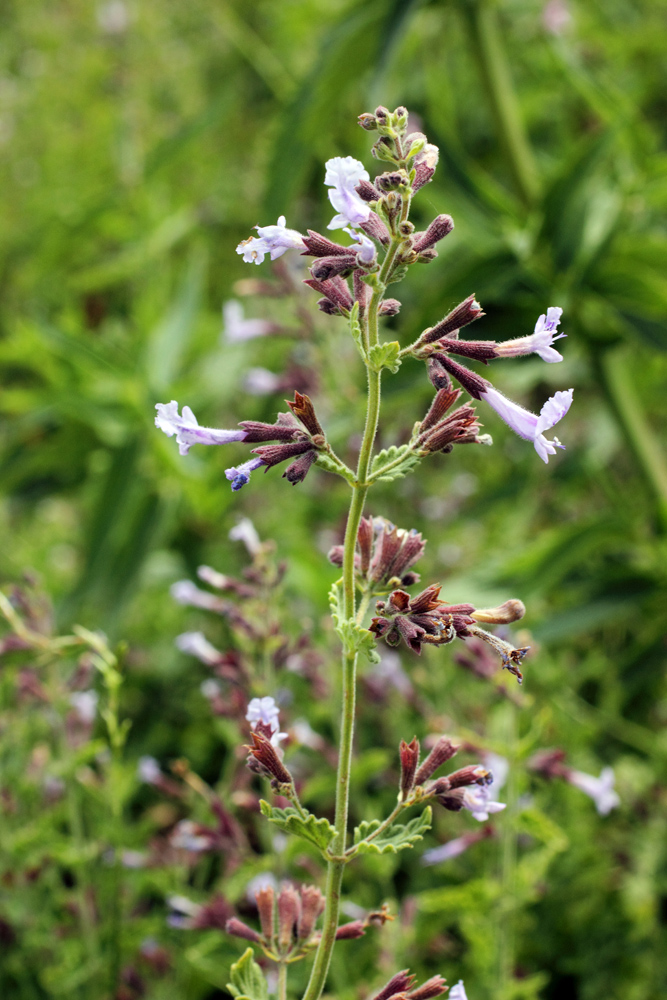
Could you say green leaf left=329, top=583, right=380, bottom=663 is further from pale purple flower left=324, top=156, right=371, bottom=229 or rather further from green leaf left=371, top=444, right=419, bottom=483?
pale purple flower left=324, top=156, right=371, bottom=229

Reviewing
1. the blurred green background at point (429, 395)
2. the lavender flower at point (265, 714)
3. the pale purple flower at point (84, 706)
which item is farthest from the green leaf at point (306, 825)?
the pale purple flower at point (84, 706)

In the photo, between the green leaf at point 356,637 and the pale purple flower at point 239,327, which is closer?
the green leaf at point 356,637

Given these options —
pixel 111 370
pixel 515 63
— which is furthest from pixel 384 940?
pixel 515 63

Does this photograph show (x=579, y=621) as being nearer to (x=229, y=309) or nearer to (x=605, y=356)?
(x=605, y=356)

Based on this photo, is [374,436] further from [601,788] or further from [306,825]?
[601,788]

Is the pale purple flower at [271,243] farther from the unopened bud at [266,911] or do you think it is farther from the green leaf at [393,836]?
the unopened bud at [266,911]

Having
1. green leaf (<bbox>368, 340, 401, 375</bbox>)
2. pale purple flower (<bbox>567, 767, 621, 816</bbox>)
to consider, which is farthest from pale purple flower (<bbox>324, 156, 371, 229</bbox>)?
pale purple flower (<bbox>567, 767, 621, 816</bbox>)
